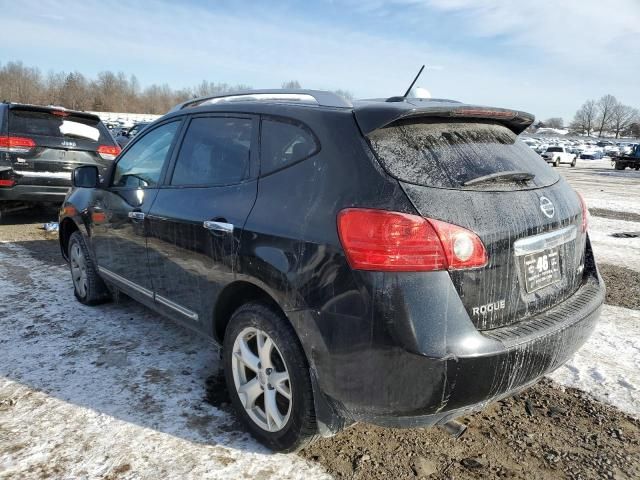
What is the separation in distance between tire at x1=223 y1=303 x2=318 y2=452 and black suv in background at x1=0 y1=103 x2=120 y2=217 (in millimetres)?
5400

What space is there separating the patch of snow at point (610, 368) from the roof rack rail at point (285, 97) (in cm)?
236

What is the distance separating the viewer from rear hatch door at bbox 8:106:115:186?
285 inches

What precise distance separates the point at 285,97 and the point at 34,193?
6.06m

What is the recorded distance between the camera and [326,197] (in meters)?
2.18

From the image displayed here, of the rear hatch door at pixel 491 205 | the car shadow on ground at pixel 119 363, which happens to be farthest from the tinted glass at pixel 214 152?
the car shadow on ground at pixel 119 363

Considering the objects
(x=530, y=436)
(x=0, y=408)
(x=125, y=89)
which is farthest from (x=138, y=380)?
(x=125, y=89)

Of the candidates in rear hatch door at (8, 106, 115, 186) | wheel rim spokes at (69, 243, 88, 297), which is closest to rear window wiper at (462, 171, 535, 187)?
wheel rim spokes at (69, 243, 88, 297)

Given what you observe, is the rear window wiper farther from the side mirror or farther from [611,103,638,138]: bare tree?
[611,103,638,138]: bare tree

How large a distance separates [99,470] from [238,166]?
65.0 inches

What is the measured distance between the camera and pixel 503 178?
234 centimetres

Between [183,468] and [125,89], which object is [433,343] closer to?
[183,468]

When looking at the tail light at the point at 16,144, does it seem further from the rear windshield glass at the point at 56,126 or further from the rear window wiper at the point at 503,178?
the rear window wiper at the point at 503,178

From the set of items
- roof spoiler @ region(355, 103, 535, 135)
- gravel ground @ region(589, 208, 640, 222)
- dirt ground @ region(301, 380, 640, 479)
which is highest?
roof spoiler @ region(355, 103, 535, 135)

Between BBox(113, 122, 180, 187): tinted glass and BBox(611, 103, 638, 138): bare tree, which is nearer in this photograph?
BBox(113, 122, 180, 187): tinted glass
